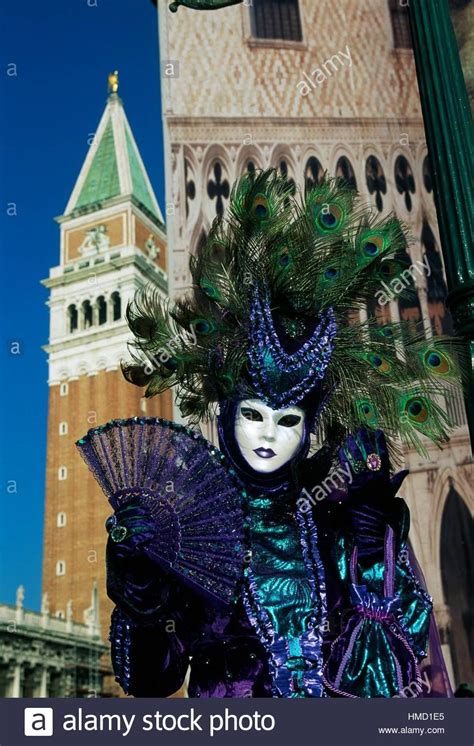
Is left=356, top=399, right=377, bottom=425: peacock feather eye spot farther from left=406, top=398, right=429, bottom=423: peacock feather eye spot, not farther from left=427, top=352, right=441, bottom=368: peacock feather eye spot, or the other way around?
left=427, top=352, right=441, bottom=368: peacock feather eye spot

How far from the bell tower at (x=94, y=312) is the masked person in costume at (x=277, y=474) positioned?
1189 cm

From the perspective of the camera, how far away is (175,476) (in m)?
2.29

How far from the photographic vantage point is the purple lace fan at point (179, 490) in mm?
2193

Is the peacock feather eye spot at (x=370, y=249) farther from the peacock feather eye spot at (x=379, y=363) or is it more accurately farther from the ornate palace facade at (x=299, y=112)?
the ornate palace facade at (x=299, y=112)

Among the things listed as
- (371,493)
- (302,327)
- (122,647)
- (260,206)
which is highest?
(260,206)

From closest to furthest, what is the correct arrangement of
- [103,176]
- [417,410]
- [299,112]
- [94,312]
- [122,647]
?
1. [122,647]
2. [417,410]
3. [299,112]
4. [94,312]
5. [103,176]

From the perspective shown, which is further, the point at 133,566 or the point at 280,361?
the point at 280,361

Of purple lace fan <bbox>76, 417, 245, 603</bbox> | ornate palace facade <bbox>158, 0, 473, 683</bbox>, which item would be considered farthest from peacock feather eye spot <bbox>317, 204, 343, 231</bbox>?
ornate palace facade <bbox>158, 0, 473, 683</bbox>

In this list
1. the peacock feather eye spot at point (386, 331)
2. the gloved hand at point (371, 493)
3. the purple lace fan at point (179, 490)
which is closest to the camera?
the purple lace fan at point (179, 490)

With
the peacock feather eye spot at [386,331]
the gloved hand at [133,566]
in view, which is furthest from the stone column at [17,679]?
the peacock feather eye spot at [386,331]

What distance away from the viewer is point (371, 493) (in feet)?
7.66

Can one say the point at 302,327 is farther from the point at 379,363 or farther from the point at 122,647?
the point at 122,647

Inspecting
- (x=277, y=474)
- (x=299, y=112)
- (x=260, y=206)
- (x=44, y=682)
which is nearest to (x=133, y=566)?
(x=277, y=474)

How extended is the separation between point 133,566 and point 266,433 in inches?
22.5
